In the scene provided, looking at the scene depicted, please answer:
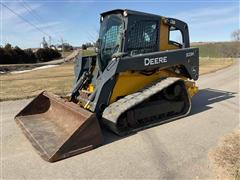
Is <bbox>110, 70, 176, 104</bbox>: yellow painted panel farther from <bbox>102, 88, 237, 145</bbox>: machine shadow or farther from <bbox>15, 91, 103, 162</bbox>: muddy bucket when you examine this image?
<bbox>15, 91, 103, 162</bbox>: muddy bucket

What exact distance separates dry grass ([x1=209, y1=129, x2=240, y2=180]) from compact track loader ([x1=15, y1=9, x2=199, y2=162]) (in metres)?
1.54

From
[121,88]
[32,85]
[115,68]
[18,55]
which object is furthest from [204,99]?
[18,55]

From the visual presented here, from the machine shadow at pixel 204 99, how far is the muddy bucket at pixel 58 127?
0.70 meters

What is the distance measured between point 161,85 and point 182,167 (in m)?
2.42

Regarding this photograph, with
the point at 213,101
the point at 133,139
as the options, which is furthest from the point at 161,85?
the point at 213,101

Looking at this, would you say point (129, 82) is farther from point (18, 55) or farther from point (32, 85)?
point (18, 55)

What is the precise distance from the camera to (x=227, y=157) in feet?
14.5

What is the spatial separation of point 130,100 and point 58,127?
1.55m

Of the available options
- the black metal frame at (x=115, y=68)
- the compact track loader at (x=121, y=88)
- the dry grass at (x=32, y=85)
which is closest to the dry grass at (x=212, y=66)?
the dry grass at (x=32, y=85)

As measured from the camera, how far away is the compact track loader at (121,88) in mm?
5410

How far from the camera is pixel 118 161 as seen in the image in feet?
14.6

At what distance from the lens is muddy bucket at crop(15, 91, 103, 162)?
467 cm

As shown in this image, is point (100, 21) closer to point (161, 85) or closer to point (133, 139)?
point (161, 85)

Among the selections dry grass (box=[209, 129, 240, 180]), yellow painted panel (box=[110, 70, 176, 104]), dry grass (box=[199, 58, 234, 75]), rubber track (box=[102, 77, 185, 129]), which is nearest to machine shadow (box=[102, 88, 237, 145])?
rubber track (box=[102, 77, 185, 129])
